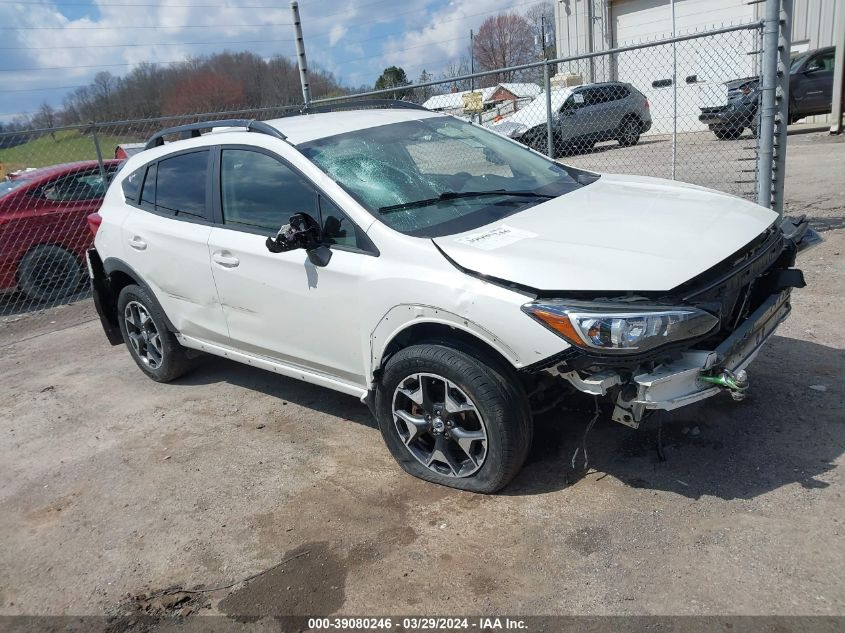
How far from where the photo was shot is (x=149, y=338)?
17.8ft

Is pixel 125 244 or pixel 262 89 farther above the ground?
pixel 262 89

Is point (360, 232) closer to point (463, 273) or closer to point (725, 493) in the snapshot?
point (463, 273)

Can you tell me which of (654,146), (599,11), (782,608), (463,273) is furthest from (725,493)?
(599,11)

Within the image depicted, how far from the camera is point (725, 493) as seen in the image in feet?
10.7

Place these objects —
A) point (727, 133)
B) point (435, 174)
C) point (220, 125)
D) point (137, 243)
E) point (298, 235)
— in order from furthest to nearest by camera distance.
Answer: point (727, 133) < point (137, 243) < point (220, 125) < point (435, 174) < point (298, 235)

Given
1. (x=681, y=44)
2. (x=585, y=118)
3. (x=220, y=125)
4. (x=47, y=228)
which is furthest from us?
(x=681, y=44)

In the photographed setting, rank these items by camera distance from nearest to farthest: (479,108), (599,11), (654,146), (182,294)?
(182,294) → (479,108) → (654,146) → (599,11)

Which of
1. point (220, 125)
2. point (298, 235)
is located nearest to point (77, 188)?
point (220, 125)

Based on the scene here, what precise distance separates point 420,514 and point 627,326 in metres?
1.38

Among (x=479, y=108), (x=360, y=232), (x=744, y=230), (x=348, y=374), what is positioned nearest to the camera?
(x=744, y=230)

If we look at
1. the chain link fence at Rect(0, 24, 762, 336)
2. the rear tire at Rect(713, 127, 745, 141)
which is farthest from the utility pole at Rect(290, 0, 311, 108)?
the rear tire at Rect(713, 127, 745, 141)

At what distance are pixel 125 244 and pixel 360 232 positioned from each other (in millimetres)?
2411

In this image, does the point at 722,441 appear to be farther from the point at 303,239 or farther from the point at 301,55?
the point at 301,55

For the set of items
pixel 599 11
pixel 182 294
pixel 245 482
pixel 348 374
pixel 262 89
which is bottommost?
pixel 245 482
